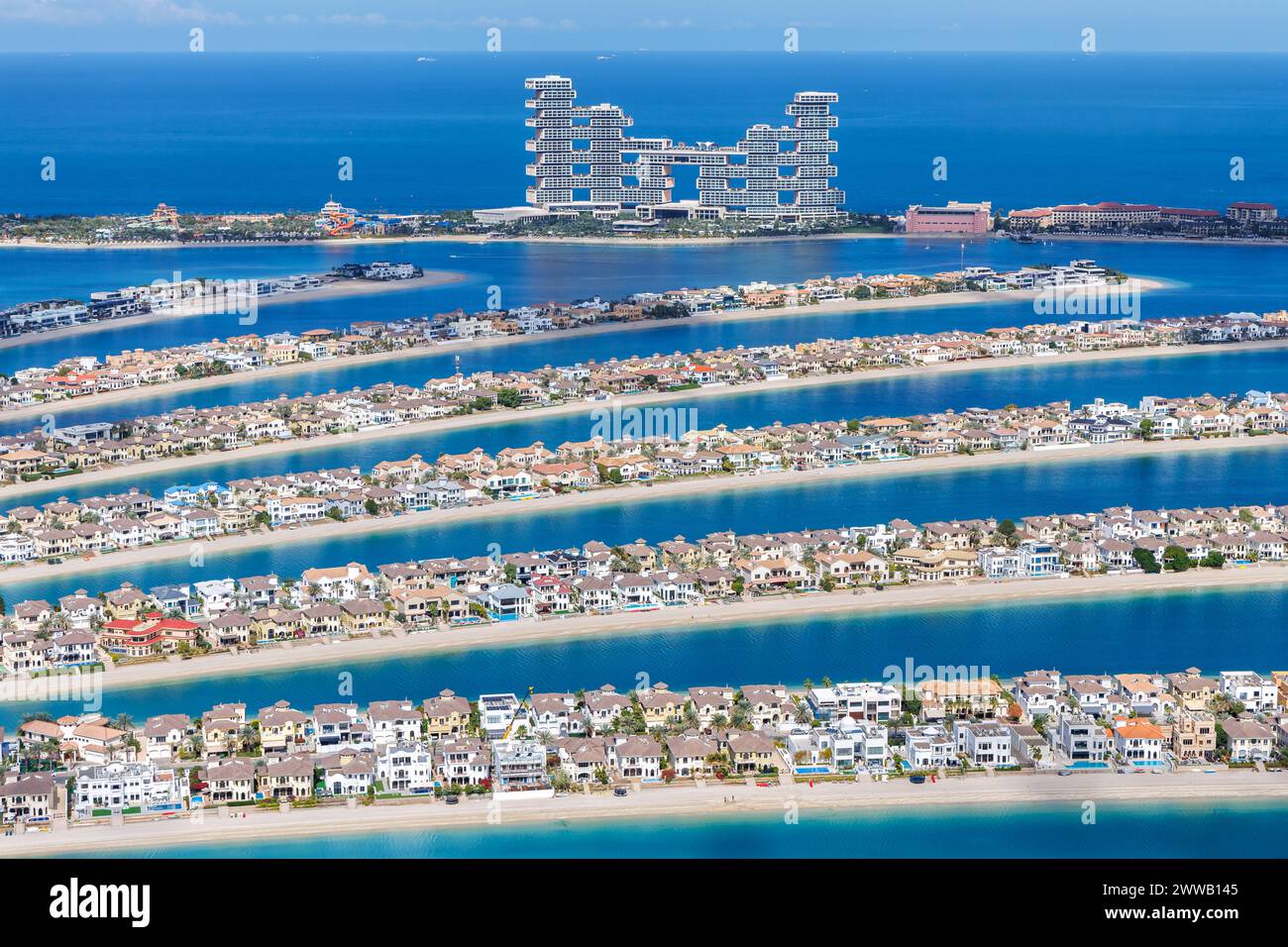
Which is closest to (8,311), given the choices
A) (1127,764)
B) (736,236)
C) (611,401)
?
(611,401)

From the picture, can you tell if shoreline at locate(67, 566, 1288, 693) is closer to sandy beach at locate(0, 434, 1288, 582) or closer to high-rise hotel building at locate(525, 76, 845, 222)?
sandy beach at locate(0, 434, 1288, 582)

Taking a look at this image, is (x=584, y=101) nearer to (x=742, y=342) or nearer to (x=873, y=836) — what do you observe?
(x=742, y=342)

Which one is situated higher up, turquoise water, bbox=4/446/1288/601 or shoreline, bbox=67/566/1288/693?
turquoise water, bbox=4/446/1288/601

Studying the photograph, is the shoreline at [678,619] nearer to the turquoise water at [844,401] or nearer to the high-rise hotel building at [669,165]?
the turquoise water at [844,401]

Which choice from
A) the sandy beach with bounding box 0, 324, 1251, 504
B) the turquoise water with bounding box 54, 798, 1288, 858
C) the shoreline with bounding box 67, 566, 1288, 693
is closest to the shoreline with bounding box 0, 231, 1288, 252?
the sandy beach with bounding box 0, 324, 1251, 504

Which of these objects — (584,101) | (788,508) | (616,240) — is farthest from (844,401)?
(584,101)

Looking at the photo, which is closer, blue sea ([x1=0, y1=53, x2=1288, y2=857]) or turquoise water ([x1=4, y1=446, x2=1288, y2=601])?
blue sea ([x1=0, y1=53, x2=1288, y2=857])
